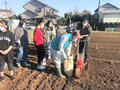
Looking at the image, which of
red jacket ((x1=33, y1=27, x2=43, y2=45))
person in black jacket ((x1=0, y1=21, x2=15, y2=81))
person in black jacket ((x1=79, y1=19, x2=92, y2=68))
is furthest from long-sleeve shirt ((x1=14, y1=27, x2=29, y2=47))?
person in black jacket ((x1=79, y1=19, x2=92, y2=68))

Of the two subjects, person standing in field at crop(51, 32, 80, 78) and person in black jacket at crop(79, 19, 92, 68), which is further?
person in black jacket at crop(79, 19, 92, 68)

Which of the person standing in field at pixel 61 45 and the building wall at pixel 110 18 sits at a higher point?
the building wall at pixel 110 18

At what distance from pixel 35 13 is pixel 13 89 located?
3818 cm

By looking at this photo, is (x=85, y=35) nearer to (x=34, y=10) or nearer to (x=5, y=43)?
(x=5, y=43)

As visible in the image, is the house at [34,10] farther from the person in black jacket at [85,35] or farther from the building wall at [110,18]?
the person in black jacket at [85,35]

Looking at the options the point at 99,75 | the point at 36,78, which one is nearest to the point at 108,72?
the point at 99,75

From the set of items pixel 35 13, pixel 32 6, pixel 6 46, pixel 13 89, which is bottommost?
pixel 13 89

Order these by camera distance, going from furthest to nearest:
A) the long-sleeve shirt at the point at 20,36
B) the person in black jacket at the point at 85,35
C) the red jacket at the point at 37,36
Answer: the person in black jacket at the point at 85,35
the long-sleeve shirt at the point at 20,36
the red jacket at the point at 37,36

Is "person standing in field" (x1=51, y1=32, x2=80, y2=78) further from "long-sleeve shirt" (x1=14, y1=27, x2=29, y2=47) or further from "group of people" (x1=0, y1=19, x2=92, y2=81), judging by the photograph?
"long-sleeve shirt" (x1=14, y1=27, x2=29, y2=47)

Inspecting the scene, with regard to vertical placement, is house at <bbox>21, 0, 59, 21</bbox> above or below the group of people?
above

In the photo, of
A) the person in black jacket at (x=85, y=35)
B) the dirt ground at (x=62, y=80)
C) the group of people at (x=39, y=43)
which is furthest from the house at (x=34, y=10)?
the dirt ground at (x=62, y=80)

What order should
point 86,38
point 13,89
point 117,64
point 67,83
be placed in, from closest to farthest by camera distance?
point 13,89
point 67,83
point 86,38
point 117,64

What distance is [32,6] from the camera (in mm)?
39500

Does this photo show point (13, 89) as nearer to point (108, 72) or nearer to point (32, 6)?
point (108, 72)
